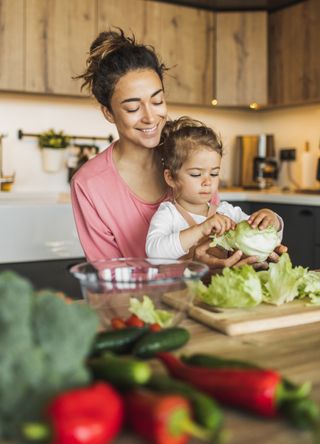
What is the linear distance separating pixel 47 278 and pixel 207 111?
212cm

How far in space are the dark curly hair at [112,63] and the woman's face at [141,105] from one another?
0.02m

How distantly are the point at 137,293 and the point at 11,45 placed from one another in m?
2.86

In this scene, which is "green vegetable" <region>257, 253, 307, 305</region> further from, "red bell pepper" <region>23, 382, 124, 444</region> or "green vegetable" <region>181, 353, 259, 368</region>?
"red bell pepper" <region>23, 382, 124, 444</region>

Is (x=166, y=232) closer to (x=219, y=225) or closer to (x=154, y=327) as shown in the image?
(x=219, y=225)

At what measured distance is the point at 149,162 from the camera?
2041 mm

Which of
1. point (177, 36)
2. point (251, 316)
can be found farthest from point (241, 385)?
point (177, 36)

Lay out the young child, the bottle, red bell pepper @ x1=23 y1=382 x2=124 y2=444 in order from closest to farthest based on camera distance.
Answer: red bell pepper @ x1=23 y1=382 x2=124 y2=444 < the young child < the bottle

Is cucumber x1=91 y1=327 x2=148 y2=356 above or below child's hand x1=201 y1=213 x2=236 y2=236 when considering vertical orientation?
below

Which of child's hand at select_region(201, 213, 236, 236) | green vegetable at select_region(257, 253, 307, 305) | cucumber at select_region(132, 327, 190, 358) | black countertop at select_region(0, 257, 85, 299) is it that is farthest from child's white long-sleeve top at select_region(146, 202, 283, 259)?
black countertop at select_region(0, 257, 85, 299)

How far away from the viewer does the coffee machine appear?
439cm

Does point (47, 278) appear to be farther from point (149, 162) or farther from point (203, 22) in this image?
point (203, 22)

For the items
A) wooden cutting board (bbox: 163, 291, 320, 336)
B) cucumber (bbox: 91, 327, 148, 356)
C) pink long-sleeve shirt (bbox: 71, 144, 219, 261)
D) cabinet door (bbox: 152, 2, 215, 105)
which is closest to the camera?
cucumber (bbox: 91, 327, 148, 356)

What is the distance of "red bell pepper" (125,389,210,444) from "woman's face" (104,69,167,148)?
4.36ft

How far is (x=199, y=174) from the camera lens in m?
1.85
